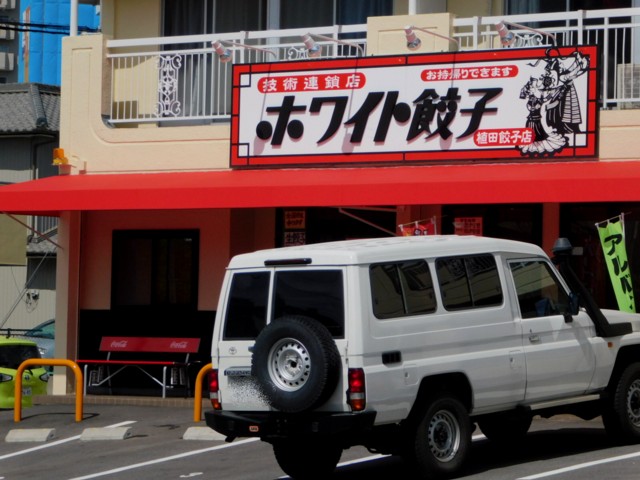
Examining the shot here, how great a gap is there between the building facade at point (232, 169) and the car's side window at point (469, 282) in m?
4.14

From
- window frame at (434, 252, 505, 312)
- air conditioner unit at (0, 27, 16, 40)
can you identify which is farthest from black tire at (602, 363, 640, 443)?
air conditioner unit at (0, 27, 16, 40)

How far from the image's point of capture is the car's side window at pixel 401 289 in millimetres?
10930

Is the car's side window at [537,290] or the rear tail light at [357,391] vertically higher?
the car's side window at [537,290]

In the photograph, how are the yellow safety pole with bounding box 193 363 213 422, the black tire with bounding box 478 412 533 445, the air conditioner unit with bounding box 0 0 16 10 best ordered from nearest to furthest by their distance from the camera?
the black tire with bounding box 478 412 533 445 < the yellow safety pole with bounding box 193 363 213 422 < the air conditioner unit with bounding box 0 0 16 10

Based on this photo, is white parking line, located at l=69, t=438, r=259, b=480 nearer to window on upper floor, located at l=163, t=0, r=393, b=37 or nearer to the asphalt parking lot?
the asphalt parking lot

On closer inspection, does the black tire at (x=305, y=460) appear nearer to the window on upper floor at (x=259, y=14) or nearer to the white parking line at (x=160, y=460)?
the white parking line at (x=160, y=460)

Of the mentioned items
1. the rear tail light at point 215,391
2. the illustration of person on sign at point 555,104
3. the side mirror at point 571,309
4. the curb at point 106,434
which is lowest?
the curb at point 106,434

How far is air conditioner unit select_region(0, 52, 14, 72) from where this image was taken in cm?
6097

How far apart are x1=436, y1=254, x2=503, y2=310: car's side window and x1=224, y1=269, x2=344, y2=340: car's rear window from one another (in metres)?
1.09

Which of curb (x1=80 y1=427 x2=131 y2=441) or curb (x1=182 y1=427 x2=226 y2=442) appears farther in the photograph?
curb (x1=80 y1=427 x2=131 y2=441)

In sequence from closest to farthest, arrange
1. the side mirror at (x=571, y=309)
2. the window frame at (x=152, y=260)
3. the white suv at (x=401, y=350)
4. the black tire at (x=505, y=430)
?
the white suv at (x=401, y=350), the side mirror at (x=571, y=309), the black tire at (x=505, y=430), the window frame at (x=152, y=260)

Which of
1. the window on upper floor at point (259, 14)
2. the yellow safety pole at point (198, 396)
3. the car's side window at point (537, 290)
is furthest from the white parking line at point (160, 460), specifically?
the window on upper floor at point (259, 14)

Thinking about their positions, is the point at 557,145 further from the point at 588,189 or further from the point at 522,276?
the point at 522,276

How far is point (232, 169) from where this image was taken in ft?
62.0
